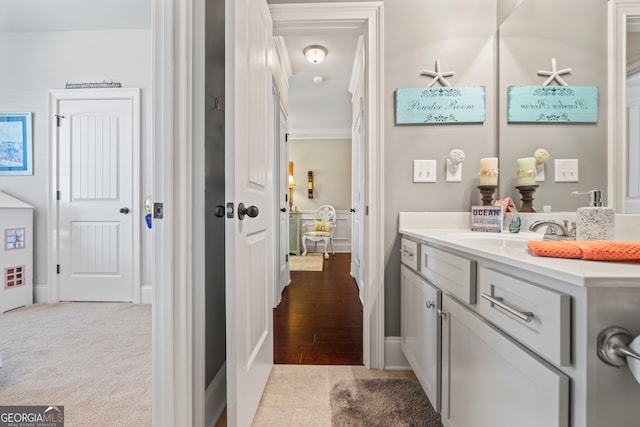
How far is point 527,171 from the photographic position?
54.6 inches

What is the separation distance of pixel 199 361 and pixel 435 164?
5.07 feet

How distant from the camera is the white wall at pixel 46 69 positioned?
2803 mm

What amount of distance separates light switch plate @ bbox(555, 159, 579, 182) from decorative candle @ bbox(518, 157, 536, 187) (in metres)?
0.13

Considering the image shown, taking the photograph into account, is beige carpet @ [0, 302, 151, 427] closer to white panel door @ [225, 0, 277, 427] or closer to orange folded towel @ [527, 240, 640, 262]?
white panel door @ [225, 0, 277, 427]

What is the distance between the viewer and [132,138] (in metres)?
2.78

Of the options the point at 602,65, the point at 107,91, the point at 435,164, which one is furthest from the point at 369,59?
the point at 107,91

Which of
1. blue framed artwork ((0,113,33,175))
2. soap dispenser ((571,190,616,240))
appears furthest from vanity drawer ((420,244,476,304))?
blue framed artwork ((0,113,33,175))

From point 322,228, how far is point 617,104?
186 inches

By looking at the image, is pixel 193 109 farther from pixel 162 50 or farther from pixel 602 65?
pixel 602 65

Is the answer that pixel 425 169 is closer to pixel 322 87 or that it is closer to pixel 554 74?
pixel 554 74

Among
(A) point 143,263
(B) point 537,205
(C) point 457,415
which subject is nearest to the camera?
(C) point 457,415

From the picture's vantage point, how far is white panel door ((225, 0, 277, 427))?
99 centimetres

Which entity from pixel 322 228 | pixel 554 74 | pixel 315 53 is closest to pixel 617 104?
pixel 554 74

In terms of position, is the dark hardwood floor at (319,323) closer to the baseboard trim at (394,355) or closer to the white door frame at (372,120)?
the baseboard trim at (394,355)
